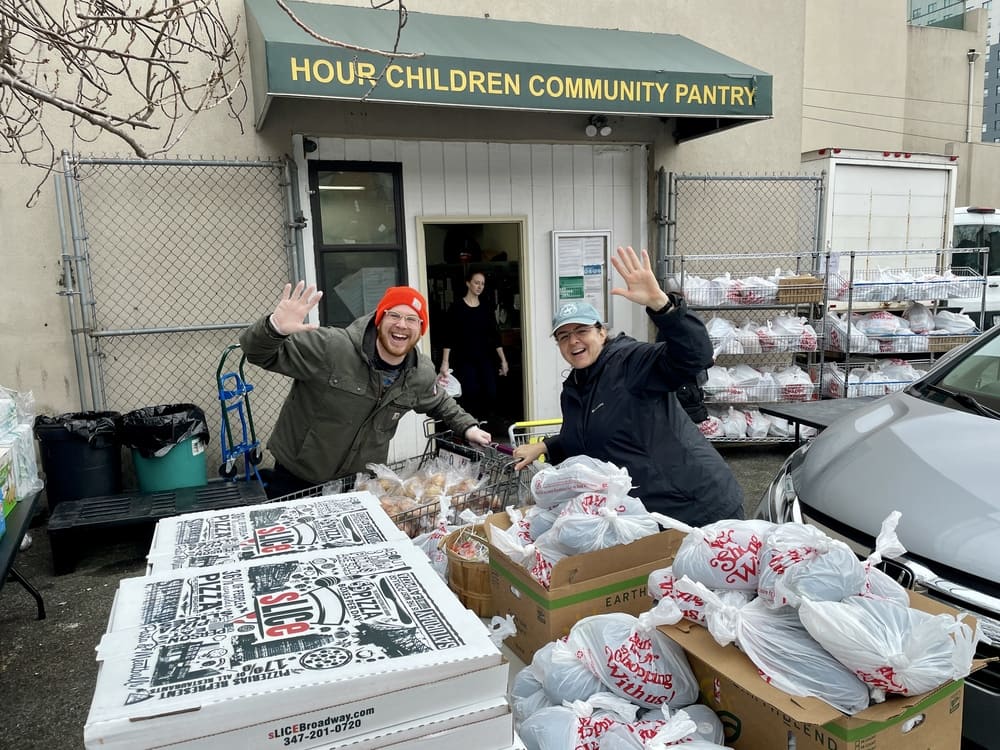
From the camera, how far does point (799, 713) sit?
130 cm

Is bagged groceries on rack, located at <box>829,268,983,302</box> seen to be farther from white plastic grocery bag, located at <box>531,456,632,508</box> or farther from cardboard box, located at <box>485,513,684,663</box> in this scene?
cardboard box, located at <box>485,513,684,663</box>

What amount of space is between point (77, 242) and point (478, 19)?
4.11 meters

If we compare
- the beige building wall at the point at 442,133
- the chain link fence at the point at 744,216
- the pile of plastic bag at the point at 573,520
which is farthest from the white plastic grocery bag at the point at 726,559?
the chain link fence at the point at 744,216

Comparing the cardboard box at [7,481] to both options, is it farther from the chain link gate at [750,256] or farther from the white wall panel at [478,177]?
the chain link gate at [750,256]

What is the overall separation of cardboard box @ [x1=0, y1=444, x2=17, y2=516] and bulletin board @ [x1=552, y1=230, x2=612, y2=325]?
5014 mm

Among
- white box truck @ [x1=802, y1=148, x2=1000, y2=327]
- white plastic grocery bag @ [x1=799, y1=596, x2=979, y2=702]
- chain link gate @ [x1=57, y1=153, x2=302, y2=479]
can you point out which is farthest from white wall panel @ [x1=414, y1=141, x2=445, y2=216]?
white plastic grocery bag @ [x1=799, y1=596, x2=979, y2=702]

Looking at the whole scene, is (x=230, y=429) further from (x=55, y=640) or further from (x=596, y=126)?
(x=596, y=126)

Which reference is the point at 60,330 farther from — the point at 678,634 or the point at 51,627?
the point at 678,634

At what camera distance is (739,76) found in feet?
21.0

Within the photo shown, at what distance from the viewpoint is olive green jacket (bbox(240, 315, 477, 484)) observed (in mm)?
3258

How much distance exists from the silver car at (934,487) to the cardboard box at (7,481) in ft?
11.8

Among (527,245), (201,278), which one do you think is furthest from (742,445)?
(201,278)

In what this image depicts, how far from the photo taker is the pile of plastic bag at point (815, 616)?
1.32 metres

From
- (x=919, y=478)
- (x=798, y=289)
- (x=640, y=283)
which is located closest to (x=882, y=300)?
(x=798, y=289)
